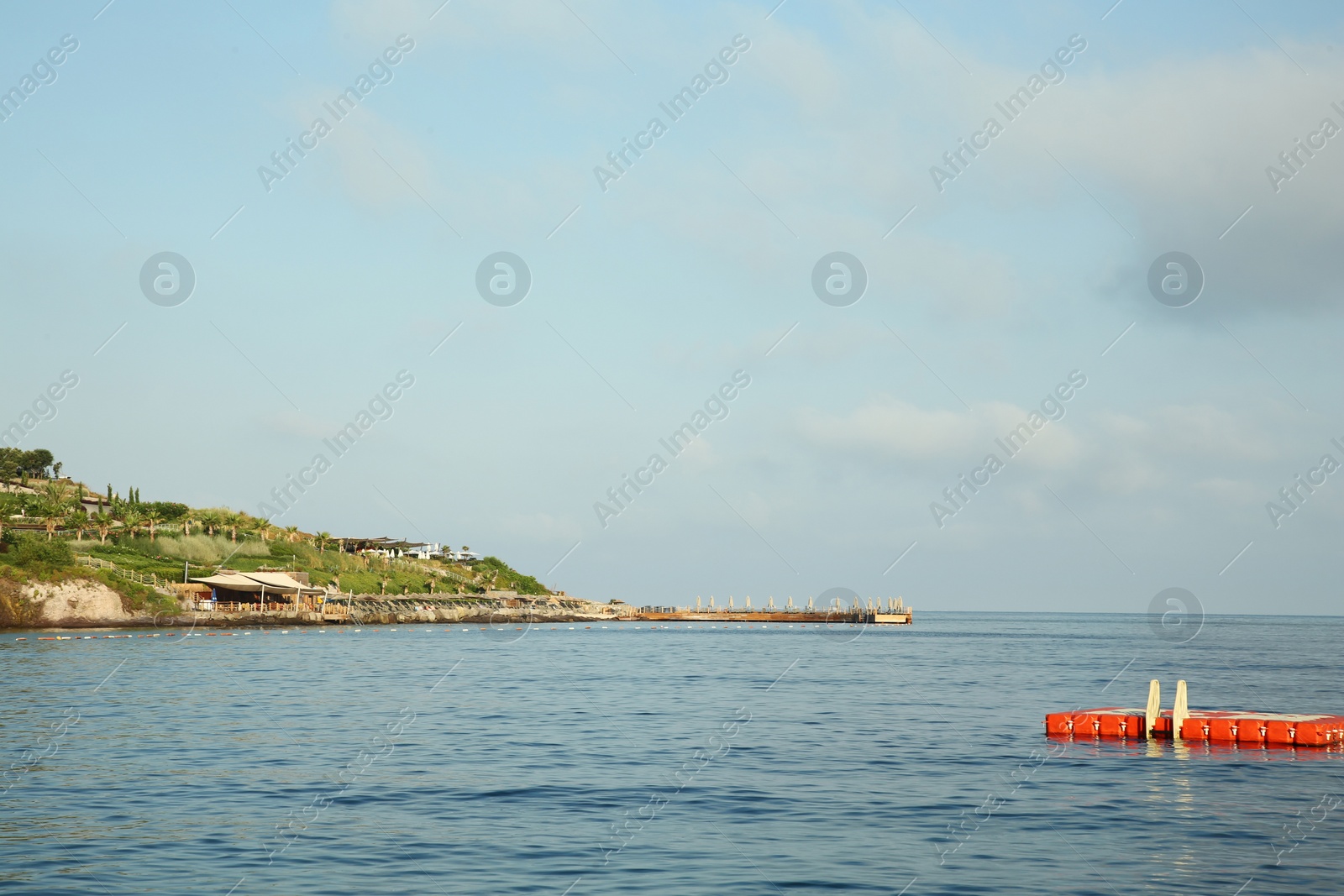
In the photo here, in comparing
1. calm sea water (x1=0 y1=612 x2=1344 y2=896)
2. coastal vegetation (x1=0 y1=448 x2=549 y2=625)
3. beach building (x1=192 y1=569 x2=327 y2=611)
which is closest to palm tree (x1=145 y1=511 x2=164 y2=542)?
coastal vegetation (x1=0 y1=448 x2=549 y2=625)

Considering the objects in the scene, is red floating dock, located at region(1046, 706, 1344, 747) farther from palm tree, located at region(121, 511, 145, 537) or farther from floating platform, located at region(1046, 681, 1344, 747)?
palm tree, located at region(121, 511, 145, 537)

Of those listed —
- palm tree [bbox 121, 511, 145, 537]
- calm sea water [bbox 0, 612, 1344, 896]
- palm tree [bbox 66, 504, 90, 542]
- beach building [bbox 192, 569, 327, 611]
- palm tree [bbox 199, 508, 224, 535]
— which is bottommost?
calm sea water [bbox 0, 612, 1344, 896]

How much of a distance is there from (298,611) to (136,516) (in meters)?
28.5

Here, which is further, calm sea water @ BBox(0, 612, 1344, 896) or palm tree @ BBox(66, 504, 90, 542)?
palm tree @ BBox(66, 504, 90, 542)

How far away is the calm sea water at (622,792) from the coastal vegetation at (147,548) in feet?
170

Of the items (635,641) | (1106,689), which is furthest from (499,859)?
(635,641)

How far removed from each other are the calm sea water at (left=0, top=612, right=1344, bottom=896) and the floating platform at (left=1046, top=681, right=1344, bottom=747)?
3.16ft

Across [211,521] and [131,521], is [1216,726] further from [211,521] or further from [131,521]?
[211,521]

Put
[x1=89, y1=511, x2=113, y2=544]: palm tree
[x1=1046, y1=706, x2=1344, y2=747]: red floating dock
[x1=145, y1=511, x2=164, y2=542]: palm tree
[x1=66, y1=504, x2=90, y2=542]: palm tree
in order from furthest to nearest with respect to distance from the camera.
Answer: [x1=145, y1=511, x2=164, y2=542]: palm tree
[x1=89, y1=511, x2=113, y2=544]: palm tree
[x1=66, y1=504, x2=90, y2=542]: palm tree
[x1=1046, y1=706, x2=1344, y2=747]: red floating dock

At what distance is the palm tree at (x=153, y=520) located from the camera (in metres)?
139

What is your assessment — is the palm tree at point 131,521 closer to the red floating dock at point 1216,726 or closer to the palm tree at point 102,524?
the palm tree at point 102,524

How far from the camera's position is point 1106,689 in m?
62.6

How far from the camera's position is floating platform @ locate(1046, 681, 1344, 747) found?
1556 inches

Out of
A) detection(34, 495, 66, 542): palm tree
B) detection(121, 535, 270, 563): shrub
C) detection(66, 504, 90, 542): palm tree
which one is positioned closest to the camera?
detection(34, 495, 66, 542): palm tree
